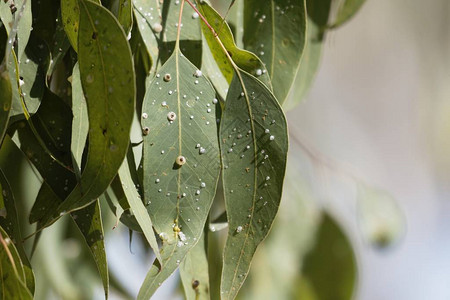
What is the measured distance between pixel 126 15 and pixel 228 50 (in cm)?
14

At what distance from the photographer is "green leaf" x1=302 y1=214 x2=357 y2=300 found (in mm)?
1639

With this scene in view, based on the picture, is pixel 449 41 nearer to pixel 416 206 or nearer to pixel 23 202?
pixel 416 206

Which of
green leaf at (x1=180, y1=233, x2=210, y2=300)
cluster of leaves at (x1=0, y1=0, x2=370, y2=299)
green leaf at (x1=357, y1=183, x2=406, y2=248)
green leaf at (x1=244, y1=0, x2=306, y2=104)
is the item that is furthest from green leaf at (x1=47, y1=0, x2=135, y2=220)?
green leaf at (x1=357, y1=183, x2=406, y2=248)

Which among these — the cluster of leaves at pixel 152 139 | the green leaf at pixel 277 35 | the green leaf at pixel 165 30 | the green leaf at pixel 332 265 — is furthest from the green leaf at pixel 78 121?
the green leaf at pixel 332 265

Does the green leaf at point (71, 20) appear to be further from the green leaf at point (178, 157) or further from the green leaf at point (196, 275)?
the green leaf at point (196, 275)

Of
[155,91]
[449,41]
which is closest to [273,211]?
[155,91]

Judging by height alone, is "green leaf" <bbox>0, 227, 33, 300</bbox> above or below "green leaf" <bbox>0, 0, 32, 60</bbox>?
below

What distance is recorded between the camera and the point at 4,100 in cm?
58

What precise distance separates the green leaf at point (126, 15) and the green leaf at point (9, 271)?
239 mm

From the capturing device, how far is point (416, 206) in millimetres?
3762

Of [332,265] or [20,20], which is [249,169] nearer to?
[20,20]

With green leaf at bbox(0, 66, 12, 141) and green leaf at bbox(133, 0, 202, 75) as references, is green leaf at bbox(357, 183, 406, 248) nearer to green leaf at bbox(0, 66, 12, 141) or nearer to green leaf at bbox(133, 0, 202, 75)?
green leaf at bbox(133, 0, 202, 75)

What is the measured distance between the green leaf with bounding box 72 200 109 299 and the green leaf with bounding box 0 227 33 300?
Result: 8cm

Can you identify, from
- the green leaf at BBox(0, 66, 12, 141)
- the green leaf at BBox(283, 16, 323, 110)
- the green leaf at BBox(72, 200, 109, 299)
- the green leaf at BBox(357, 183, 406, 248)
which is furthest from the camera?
the green leaf at BBox(357, 183, 406, 248)
